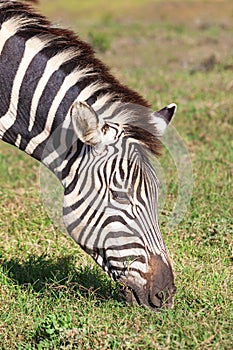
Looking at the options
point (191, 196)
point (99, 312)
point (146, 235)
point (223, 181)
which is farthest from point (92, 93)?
point (223, 181)

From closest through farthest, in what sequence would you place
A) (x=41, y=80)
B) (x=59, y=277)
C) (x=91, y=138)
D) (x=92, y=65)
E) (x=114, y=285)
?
(x=91, y=138)
(x=92, y=65)
(x=41, y=80)
(x=114, y=285)
(x=59, y=277)

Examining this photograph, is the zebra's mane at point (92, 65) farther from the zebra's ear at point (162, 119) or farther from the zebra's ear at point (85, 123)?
the zebra's ear at point (85, 123)

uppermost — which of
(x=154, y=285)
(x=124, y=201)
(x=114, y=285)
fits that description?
(x=124, y=201)

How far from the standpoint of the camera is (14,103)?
207 inches

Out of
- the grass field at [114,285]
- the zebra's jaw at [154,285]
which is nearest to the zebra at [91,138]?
the zebra's jaw at [154,285]

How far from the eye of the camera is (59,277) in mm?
5945

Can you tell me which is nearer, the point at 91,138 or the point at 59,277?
the point at 91,138

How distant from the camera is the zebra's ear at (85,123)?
4398 millimetres

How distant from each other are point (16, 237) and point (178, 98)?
686 centimetres

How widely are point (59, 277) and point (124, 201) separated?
163 cm

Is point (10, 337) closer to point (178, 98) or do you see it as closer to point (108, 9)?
point (178, 98)

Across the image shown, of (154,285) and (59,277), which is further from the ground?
(154,285)

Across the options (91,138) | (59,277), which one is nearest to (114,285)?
(59,277)

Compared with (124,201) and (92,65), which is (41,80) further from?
(124,201)
